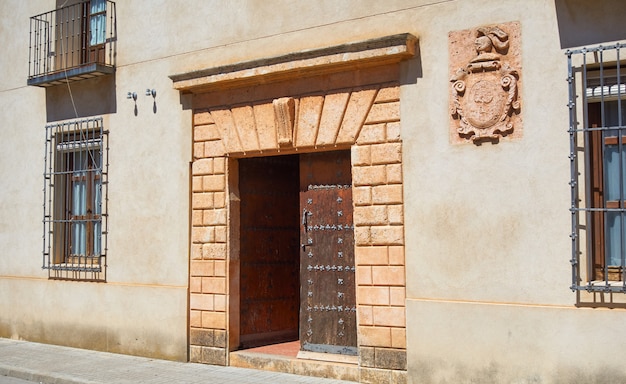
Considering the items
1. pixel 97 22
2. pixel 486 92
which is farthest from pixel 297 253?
pixel 97 22

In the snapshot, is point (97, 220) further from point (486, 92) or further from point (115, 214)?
point (486, 92)

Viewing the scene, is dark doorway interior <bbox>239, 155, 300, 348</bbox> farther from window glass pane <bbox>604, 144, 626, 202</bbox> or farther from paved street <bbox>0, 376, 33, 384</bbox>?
window glass pane <bbox>604, 144, 626, 202</bbox>

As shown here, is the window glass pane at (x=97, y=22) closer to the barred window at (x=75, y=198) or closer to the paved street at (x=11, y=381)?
the barred window at (x=75, y=198)

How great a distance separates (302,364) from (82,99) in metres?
5.46

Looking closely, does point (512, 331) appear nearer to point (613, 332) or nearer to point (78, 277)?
point (613, 332)

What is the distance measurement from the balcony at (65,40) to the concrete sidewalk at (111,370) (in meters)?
4.07

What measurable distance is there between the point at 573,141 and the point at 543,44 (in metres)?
0.98

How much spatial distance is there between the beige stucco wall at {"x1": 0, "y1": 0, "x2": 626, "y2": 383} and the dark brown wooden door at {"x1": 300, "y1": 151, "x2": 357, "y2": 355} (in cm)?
100

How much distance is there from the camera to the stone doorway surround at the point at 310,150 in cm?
780

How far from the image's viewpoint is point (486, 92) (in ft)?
23.8

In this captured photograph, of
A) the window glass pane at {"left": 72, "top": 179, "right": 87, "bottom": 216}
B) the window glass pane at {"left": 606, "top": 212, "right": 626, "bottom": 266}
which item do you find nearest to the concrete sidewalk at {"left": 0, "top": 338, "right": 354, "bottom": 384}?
the window glass pane at {"left": 72, "top": 179, "right": 87, "bottom": 216}

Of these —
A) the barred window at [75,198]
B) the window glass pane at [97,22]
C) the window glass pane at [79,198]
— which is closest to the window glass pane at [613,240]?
the barred window at [75,198]

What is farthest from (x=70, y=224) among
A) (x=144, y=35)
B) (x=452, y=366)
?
(x=452, y=366)

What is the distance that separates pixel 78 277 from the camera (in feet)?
35.2
